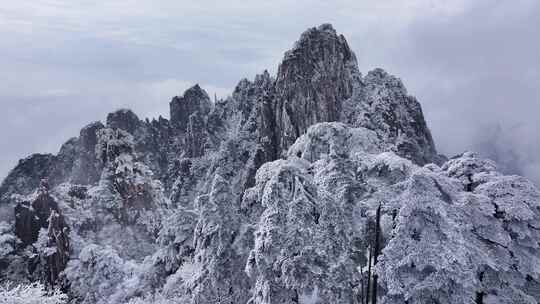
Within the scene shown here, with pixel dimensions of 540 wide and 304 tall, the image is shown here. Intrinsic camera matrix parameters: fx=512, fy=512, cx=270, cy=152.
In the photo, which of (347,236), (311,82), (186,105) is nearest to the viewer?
(347,236)

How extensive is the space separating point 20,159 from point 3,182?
340 inches

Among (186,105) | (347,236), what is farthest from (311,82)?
(347,236)

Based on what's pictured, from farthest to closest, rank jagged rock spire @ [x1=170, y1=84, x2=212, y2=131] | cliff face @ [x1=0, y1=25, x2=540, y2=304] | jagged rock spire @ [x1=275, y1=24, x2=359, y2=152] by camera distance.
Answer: jagged rock spire @ [x1=170, y1=84, x2=212, y2=131]
jagged rock spire @ [x1=275, y1=24, x2=359, y2=152]
cliff face @ [x1=0, y1=25, x2=540, y2=304]

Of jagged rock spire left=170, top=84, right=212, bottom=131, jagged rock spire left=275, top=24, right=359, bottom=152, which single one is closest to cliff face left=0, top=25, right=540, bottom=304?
jagged rock spire left=275, top=24, right=359, bottom=152

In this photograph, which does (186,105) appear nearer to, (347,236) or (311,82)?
(311,82)

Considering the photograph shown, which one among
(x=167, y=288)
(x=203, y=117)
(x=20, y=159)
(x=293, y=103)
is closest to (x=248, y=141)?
(x=293, y=103)

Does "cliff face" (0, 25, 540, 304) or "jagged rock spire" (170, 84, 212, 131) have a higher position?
"jagged rock spire" (170, 84, 212, 131)

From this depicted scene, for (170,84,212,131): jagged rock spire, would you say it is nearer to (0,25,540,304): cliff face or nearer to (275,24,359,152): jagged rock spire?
(275,24,359,152): jagged rock spire

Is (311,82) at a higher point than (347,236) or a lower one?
higher

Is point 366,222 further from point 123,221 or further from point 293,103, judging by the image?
point 293,103

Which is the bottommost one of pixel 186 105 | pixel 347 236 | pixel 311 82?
pixel 347 236

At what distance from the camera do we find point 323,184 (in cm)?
2023

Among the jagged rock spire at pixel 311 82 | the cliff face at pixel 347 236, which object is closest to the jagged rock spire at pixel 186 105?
the jagged rock spire at pixel 311 82

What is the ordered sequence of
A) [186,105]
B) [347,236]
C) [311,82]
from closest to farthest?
[347,236]
[311,82]
[186,105]
